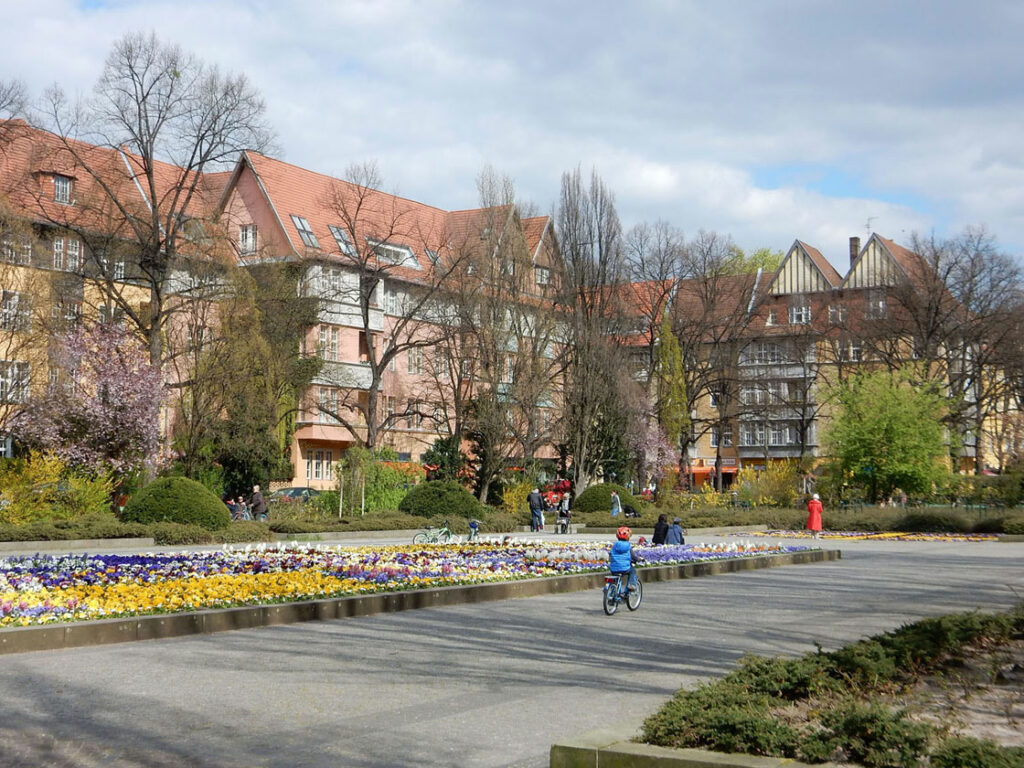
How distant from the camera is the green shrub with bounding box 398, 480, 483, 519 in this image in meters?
42.0

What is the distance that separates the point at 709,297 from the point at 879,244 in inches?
829

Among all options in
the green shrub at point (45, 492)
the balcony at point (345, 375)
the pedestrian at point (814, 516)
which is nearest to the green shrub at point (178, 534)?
the green shrub at point (45, 492)

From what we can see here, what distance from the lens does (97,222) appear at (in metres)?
42.4

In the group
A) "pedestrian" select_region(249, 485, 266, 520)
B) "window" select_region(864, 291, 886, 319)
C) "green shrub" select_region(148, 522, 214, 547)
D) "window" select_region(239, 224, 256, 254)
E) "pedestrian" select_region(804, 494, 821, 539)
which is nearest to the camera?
"green shrub" select_region(148, 522, 214, 547)

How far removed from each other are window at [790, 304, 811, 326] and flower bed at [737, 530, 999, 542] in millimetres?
37857

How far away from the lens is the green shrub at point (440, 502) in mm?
42028

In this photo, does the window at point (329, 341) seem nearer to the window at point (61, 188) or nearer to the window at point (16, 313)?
the window at point (61, 188)

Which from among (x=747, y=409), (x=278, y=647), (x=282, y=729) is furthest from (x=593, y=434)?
(x=282, y=729)

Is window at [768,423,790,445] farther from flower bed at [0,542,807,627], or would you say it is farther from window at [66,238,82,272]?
flower bed at [0,542,807,627]

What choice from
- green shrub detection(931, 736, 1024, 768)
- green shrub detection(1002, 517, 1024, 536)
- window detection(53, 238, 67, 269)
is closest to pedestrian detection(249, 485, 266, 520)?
window detection(53, 238, 67, 269)

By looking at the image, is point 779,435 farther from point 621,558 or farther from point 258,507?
point 621,558

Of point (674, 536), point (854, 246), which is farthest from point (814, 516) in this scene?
point (854, 246)

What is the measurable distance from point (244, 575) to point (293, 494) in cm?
3918

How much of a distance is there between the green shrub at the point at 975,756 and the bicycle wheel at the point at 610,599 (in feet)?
33.4
